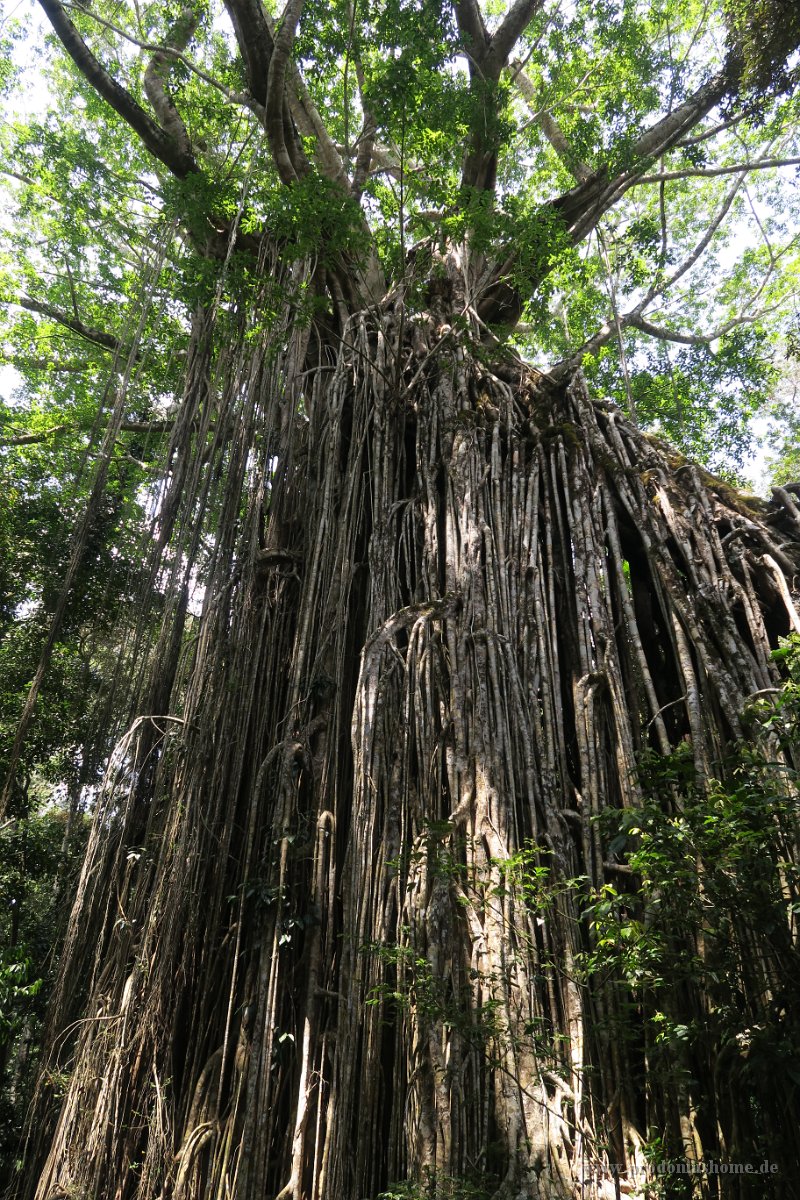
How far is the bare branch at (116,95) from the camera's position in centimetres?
473

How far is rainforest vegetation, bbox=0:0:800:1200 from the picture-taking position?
8.18 ft

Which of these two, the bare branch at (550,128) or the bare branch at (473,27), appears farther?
the bare branch at (550,128)

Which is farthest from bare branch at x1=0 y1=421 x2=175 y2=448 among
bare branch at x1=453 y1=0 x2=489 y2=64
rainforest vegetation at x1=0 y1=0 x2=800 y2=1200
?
bare branch at x1=453 y1=0 x2=489 y2=64

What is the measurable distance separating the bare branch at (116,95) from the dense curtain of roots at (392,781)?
1.37 m

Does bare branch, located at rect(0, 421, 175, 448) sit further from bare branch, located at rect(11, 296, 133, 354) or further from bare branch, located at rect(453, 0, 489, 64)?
bare branch, located at rect(453, 0, 489, 64)

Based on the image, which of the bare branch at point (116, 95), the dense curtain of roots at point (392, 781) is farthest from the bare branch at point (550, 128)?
the bare branch at point (116, 95)

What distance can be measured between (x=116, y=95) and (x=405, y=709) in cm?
438

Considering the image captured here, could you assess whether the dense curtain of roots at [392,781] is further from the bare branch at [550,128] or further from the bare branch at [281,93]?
the bare branch at [550,128]

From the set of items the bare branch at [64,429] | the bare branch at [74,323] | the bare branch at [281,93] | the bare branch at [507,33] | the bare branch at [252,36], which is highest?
the bare branch at [507,33]

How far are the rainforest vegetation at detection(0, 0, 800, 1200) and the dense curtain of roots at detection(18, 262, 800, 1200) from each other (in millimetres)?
20

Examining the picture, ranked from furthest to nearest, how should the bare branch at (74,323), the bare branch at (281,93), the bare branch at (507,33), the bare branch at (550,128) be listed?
the bare branch at (74,323), the bare branch at (550,128), the bare branch at (507,33), the bare branch at (281,93)

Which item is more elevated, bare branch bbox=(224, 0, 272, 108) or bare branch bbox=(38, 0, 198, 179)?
bare branch bbox=(224, 0, 272, 108)

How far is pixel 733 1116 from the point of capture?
224cm

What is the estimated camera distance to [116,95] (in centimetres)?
505
